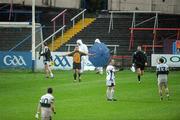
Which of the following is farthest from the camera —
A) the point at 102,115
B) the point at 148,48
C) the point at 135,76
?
the point at 148,48

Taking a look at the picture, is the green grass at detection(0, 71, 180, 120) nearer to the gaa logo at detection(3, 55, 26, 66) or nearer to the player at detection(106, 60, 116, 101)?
the player at detection(106, 60, 116, 101)

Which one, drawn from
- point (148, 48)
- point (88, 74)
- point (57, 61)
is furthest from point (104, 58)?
point (148, 48)

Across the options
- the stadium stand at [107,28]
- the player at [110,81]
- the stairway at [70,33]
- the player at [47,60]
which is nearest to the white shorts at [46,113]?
the player at [110,81]

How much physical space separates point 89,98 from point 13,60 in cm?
1997

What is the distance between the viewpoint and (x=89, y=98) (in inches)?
1246

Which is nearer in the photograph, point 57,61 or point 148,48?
point 57,61

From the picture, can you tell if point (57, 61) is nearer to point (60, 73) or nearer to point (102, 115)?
point (60, 73)

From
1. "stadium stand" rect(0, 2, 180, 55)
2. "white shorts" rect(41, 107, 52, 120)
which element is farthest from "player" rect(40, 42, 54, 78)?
"white shorts" rect(41, 107, 52, 120)

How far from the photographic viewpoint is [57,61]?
50344 mm

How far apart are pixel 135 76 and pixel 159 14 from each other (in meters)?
18.4

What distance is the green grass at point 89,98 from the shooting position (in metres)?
26.4

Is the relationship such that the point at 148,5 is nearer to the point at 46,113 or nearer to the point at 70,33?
the point at 70,33

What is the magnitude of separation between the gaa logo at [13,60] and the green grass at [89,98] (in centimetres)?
545

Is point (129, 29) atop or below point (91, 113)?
atop
